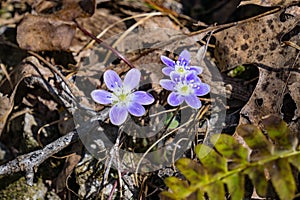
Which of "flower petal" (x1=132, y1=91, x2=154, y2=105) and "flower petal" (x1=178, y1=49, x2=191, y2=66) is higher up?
"flower petal" (x1=178, y1=49, x2=191, y2=66)

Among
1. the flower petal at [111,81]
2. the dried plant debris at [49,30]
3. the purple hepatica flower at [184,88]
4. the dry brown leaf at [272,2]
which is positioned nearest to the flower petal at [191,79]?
the purple hepatica flower at [184,88]

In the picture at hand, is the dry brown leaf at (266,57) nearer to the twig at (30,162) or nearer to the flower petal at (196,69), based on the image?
the flower petal at (196,69)

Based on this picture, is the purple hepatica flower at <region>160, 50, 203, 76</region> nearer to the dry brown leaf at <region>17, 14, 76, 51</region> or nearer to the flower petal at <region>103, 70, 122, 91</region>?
the flower petal at <region>103, 70, 122, 91</region>

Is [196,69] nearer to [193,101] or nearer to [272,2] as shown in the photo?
[193,101]

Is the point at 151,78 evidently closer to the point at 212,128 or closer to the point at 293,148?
the point at 212,128

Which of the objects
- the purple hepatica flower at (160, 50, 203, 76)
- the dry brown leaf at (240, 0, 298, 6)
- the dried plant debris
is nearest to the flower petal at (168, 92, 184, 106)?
the purple hepatica flower at (160, 50, 203, 76)

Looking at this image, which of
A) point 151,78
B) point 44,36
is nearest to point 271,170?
point 151,78
